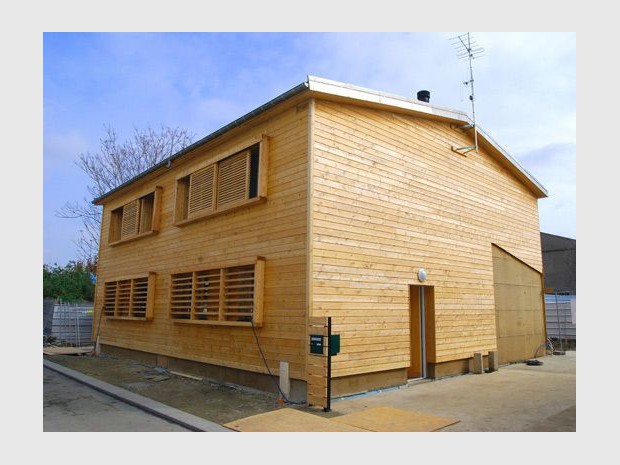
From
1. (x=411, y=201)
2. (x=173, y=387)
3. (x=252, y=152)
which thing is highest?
(x=252, y=152)

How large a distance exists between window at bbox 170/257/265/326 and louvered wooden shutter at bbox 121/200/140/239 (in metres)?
3.73

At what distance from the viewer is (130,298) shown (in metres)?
13.8

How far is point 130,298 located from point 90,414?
6839mm

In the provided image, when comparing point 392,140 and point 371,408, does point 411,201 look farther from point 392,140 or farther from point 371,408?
point 371,408

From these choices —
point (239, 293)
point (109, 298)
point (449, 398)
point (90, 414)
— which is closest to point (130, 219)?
point (109, 298)

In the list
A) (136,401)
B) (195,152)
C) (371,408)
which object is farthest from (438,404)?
(195,152)

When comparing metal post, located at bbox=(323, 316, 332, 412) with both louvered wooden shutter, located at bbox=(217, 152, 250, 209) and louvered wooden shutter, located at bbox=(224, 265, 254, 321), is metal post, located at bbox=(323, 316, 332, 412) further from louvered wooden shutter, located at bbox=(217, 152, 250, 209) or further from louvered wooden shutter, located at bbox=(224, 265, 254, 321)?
louvered wooden shutter, located at bbox=(217, 152, 250, 209)

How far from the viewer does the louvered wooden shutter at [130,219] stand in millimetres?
14617

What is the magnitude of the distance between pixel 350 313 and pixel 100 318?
11214 mm

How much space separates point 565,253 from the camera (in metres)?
29.2

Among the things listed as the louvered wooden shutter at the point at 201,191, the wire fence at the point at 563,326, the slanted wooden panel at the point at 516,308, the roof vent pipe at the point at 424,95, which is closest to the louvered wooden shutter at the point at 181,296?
the louvered wooden shutter at the point at 201,191

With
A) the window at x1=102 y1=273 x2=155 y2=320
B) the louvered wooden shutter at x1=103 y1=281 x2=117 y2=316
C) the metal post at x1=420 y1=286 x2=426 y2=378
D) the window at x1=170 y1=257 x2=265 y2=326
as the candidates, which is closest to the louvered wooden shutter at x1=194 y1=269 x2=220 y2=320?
the window at x1=170 y1=257 x2=265 y2=326

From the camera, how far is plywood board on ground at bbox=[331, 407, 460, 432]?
6015 millimetres

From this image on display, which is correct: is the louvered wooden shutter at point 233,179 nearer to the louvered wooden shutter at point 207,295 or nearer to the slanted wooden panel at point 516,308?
the louvered wooden shutter at point 207,295
